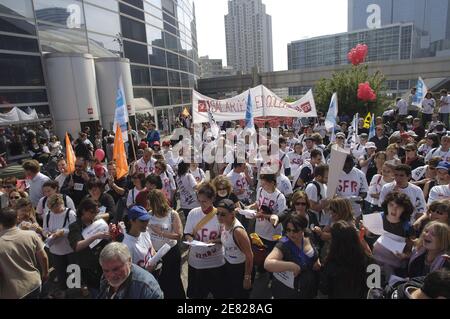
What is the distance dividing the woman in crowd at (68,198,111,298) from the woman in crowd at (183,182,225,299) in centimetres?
96

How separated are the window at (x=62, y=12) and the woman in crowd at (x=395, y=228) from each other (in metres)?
17.6

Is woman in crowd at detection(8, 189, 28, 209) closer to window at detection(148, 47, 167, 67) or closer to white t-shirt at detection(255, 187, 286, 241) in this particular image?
white t-shirt at detection(255, 187, 286, 241)

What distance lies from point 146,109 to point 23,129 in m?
9.88

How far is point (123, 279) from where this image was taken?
2.49m

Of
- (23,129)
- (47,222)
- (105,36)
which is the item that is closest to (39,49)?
(23,129)

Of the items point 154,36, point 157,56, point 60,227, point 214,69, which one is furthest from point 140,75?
point 214,69

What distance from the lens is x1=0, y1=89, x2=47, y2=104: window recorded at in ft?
Result: 46.6

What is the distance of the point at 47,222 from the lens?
4.09 m

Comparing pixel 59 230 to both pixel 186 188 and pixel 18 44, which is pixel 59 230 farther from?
pixel 18 44

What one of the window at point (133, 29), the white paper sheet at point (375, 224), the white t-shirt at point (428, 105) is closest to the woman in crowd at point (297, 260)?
the white paper sheet at point (375, 224)

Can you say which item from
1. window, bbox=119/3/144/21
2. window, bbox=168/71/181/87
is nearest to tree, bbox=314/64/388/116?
window, bbox=119/3/144/21

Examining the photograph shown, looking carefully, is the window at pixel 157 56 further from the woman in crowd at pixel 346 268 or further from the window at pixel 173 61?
the woman in crowd at pixel 346 268
